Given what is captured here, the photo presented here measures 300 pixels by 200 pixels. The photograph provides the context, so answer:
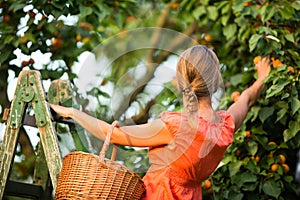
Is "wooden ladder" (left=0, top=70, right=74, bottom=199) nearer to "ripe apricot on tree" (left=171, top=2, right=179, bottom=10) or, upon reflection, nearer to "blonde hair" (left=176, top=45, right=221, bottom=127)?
"blonde hair" (left=176, top=45, right=221, bottom=127)

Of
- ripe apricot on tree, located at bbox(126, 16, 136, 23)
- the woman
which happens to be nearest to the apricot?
the woman

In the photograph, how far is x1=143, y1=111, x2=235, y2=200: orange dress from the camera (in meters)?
2.17

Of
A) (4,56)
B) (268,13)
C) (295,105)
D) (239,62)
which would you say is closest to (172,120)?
(295,105)

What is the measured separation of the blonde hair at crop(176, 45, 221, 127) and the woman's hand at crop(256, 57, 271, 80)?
0.80m

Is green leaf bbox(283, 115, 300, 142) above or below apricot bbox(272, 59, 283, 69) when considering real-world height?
below

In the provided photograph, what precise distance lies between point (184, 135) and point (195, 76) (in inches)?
7.7

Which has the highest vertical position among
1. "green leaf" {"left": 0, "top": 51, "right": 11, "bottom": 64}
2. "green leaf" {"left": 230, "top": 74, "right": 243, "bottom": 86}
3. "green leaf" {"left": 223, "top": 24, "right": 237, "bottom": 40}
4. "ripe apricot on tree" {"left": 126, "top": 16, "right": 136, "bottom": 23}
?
"green leaf" {"left": 0, "top": 51, "right": 11, "bottom": 64}

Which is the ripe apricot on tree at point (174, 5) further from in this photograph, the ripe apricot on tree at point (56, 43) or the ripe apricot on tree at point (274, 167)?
the ripe apricot on tree at point (274, 167)

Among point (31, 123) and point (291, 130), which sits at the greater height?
point (31, 123)

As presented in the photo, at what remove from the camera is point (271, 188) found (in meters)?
3.03

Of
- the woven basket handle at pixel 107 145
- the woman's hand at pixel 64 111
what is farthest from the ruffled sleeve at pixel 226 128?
the woman's hand at pixel 64 111

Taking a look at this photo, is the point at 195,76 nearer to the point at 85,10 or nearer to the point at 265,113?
the point at 265,113

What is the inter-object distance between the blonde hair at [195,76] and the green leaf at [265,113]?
0.89 meters

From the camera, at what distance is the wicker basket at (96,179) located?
2020 mm
